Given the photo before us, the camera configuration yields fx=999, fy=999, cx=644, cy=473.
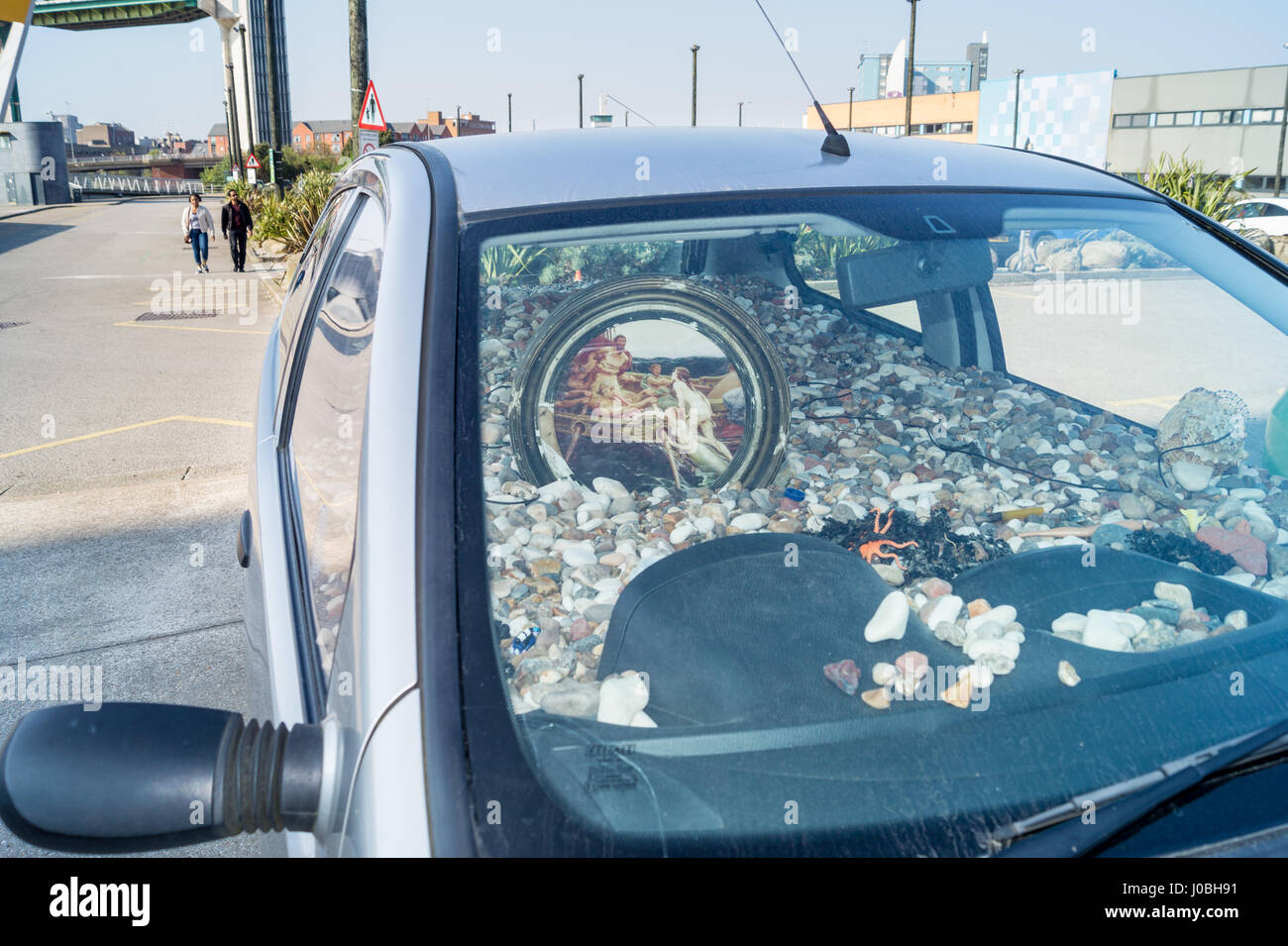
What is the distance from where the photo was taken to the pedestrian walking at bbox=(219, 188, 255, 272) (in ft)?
63.6

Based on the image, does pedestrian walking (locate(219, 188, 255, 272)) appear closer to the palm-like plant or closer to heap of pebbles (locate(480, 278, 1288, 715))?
the palm-like plant

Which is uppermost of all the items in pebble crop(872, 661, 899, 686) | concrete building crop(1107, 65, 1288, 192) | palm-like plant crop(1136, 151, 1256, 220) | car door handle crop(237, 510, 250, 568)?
concrete building crop(1107, 65, 1288, 192)

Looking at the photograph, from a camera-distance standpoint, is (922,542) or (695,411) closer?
(922,542)

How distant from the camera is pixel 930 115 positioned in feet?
220

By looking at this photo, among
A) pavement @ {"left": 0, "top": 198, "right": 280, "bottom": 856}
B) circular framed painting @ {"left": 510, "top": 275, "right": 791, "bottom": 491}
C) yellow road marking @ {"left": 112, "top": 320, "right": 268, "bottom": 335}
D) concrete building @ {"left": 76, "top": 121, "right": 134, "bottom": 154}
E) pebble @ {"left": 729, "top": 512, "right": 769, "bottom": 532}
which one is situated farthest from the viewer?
concrete building @ {"left": 76, "top": 121, "right": 134, "bottom": 154}

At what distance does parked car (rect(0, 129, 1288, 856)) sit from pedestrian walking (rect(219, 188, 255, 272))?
18509 mm

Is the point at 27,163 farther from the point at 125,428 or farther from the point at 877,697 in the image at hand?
the point at 877,697

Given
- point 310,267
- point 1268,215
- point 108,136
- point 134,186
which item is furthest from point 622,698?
point 108,136

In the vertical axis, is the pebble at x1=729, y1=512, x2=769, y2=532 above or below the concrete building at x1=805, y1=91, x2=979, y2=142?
below

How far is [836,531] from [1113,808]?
0.92 meters

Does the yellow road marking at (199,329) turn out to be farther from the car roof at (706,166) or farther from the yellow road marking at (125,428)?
the car roof at (706,166)

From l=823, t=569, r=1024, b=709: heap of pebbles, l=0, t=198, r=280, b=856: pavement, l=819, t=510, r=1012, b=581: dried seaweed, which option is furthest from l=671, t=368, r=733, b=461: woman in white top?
l=0, t=198, r=280, b=856: pavement
